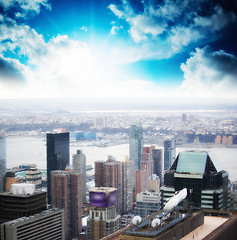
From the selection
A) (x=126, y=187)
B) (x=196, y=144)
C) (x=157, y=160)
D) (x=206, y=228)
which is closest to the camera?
(x=206, y=228)

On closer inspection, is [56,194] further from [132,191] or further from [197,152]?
[197,152]

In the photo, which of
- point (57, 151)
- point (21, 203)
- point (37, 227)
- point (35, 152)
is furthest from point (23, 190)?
point (57, 151)

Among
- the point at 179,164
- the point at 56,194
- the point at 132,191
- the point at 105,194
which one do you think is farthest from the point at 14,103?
the point at 179,164

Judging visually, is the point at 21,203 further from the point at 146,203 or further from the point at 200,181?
the point at 146,203

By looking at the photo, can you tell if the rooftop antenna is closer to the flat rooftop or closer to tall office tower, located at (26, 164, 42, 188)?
tall office tower, located at (26, 164, 42, 188)

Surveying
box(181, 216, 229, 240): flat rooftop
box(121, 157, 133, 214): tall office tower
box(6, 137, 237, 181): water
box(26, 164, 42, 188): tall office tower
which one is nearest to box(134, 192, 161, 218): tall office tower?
box(121, 157, 133, 214): tall office tower

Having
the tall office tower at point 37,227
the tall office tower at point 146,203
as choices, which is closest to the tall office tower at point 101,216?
the tall office tower at point 146,203
